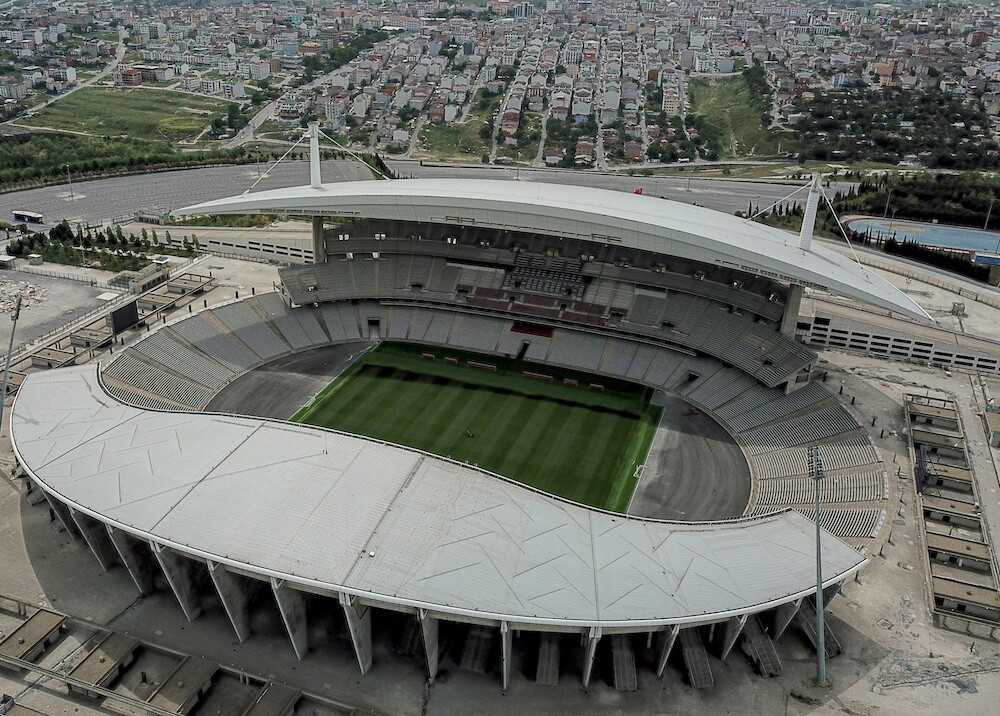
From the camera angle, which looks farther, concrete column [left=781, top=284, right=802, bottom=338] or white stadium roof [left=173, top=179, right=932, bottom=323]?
concrete column [left=781, top=284, right=802, bottom=338]

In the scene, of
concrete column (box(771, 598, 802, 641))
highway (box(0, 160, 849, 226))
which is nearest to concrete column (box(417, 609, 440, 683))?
concrete column (box(771, 598, 802, 641))

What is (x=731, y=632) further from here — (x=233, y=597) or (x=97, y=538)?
(x=97, y=538)

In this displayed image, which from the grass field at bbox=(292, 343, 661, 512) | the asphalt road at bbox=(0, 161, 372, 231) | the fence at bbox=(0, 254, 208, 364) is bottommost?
the asphalt road at bbox=(0, 161, 372, 231)

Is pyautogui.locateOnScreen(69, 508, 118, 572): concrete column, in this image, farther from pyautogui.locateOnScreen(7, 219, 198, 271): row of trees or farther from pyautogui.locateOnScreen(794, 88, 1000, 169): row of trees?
pyautogui.locateOnScreen(794, 88, 1000, 169): row of trees

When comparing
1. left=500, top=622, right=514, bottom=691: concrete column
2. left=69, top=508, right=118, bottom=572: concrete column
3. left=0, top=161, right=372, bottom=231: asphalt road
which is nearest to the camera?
left=500, top=622, right=514, bottom=691: concrete column

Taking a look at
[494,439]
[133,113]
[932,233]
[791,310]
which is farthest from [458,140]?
[494,439]

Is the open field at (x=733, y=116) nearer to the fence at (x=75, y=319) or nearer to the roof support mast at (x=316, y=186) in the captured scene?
the roof support mast at (x=316, y=186)
